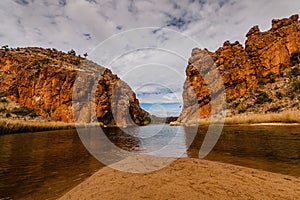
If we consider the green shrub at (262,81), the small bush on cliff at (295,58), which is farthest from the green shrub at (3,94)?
the small bush on cliff at (295,58)

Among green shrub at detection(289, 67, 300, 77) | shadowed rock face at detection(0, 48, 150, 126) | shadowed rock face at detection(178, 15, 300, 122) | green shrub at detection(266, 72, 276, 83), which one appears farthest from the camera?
shadowed rock face at detection(0, 48, 150, 126)

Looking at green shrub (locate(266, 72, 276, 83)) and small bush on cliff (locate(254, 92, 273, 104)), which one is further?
green shrub (locate(266, 72, 276, 83))

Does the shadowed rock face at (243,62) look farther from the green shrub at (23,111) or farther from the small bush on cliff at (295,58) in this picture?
the green shrub at (23,111)

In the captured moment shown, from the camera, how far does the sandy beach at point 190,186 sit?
4.21m

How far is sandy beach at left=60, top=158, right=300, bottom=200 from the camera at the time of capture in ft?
13.8

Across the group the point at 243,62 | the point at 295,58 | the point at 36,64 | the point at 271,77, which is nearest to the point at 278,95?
the point at 271,77

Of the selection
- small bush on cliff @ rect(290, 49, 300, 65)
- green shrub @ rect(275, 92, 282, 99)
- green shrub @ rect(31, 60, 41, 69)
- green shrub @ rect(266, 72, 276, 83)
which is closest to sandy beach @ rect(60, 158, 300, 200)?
green shrub @ rect(275, 92, 282, 99)

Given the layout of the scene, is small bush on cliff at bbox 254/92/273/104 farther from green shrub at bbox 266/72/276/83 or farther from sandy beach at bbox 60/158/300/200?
sandy beach at bbox 60/158/300/200

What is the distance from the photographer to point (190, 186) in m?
4.69

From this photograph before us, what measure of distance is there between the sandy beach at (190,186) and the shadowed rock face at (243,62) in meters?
77.0

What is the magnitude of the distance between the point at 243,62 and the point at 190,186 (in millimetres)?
85633

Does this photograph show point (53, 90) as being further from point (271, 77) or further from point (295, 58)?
point (295, 58)

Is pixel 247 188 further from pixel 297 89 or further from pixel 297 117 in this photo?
pixel 297 89

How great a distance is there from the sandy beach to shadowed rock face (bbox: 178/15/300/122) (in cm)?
7704
